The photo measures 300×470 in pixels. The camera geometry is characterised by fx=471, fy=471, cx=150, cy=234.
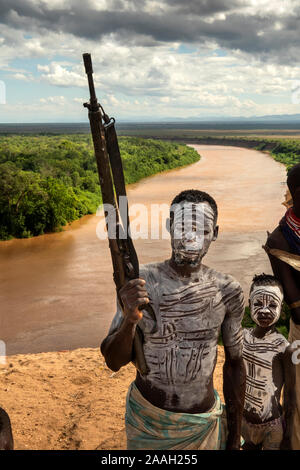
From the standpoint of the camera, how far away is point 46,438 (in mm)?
5617

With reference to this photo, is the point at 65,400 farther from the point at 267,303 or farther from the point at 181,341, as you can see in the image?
the point at 181,341

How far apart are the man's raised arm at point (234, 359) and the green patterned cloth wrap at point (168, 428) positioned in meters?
0.08

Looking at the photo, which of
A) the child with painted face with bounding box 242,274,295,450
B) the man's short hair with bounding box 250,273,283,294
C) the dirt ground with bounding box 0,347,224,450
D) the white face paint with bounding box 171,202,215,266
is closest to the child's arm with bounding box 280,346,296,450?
the child with painted face with bounding box 242,274,295,450

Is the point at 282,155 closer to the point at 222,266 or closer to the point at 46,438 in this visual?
the point at 222,266

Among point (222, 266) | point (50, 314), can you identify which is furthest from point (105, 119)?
point (222, 266)

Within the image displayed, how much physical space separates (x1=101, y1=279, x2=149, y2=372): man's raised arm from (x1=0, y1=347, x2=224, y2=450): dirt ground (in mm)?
3260

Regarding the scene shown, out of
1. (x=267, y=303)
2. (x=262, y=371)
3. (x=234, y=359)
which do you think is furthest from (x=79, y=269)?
(x=234, y=359)

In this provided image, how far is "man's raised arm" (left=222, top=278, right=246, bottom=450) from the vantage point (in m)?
2.41

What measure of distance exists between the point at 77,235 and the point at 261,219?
8608mm

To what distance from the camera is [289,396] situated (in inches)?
117

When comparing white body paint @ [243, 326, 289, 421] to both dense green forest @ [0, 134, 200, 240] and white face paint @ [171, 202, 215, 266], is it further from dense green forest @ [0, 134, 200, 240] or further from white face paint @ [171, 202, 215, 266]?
dense green forest @ [0, 134, 200, 240]

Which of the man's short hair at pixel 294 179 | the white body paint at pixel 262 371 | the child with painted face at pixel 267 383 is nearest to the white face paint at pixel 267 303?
the child with painted face at pixel 267 383

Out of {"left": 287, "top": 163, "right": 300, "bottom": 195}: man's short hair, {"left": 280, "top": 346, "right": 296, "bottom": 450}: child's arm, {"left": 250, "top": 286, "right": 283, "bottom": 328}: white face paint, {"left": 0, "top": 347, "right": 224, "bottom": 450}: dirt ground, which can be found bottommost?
{"left": 0, "top": 347, "right": 224, "bottom": 450}: dirt ground

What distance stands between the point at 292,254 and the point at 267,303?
1.11ft
